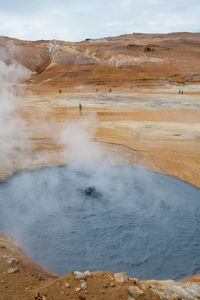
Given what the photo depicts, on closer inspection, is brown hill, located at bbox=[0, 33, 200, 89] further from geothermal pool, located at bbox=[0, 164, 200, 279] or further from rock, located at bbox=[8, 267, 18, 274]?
rock, located at bbox=[8, 267, 18, 274]

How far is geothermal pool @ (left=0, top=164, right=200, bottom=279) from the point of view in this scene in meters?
4.82

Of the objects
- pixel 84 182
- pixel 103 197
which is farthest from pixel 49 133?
pixel 103 197

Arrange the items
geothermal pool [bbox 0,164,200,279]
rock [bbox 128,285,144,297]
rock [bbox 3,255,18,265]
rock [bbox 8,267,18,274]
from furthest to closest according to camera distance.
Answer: geothermal pool [bbox 0,164,200,279]
rock [bbox 3,255,18,265]
rock [bbox 8,267,18,274]
rock [bbox 128,285,144,297]

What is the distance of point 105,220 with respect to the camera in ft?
19.7

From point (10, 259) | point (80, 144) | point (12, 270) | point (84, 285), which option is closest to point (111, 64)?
point (80, 144)

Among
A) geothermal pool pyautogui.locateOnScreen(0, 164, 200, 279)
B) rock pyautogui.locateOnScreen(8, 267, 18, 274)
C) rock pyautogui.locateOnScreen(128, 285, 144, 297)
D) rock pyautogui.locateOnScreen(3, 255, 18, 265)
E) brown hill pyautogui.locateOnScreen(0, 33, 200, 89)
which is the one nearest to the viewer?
rock pyautogui.locateOnScreen(128, 285, 144, 297)

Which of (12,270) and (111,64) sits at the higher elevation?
(111,64)

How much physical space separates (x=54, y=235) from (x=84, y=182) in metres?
2.66

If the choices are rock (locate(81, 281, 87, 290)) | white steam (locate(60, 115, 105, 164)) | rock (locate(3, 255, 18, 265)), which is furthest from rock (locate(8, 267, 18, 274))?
white steam (locate(60, 115, 105, 164))

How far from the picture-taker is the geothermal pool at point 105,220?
4.82 m

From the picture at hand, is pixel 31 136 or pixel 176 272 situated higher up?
pixel 31 136

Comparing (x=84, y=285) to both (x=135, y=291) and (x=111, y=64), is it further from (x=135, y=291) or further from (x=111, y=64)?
(x=111, y=64)

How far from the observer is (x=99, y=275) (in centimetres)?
368

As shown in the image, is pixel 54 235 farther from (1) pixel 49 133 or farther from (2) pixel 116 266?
(1) pixel 49 133
